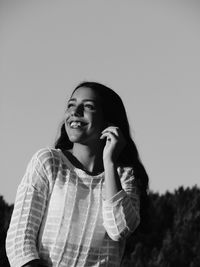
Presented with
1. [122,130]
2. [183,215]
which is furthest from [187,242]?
[122,130]

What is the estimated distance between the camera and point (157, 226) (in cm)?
1098

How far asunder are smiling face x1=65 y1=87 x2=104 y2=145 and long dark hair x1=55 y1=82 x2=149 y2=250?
0.05m

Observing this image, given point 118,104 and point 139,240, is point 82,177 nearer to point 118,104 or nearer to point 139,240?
point 118,104

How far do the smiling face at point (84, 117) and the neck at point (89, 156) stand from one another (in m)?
0.04

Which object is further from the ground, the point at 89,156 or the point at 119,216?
the point at 89,156

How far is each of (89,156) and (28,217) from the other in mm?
506

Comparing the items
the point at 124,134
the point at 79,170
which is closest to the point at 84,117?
the point at 79,170

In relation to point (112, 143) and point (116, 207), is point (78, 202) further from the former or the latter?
point (112, 143)

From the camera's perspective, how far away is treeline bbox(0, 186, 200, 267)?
33.7 ft

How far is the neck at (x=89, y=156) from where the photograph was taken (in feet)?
11.7

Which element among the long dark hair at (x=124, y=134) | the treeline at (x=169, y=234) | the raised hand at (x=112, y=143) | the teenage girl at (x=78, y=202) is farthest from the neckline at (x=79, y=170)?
the treeline at (x=169, y=234)

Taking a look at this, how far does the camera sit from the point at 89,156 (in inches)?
141

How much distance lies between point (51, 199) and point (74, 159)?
1.06ft

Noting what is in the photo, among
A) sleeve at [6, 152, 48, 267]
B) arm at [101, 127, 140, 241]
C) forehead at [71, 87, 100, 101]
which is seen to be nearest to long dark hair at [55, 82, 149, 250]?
forehead at [71, 87, 100, 101]
